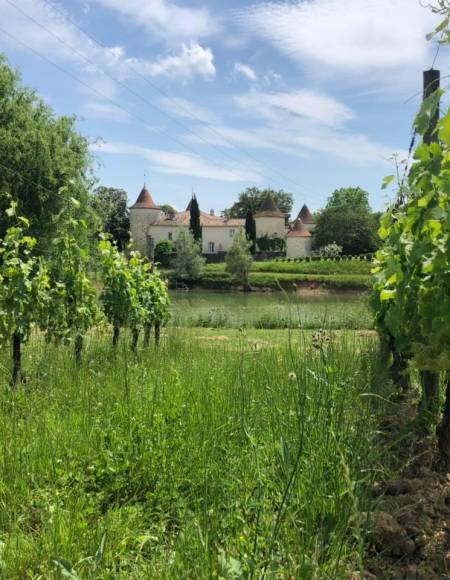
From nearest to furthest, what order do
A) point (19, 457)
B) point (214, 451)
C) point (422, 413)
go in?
1. point (214, 451)
2. point (19, 457)
3. point (422, 413)

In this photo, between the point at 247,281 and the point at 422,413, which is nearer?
the point at 422,413

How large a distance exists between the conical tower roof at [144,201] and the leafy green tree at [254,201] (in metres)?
16.2

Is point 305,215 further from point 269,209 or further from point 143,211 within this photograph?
point 143,211

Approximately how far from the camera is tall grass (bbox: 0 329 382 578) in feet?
5.74

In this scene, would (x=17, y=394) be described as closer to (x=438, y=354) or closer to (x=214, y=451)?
(x=214, y=451)

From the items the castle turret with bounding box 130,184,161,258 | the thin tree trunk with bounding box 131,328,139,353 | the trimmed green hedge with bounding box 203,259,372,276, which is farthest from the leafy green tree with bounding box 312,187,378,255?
the thin tree trunk with bounding box 131,328,139,353

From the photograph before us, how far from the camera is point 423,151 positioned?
254 cm

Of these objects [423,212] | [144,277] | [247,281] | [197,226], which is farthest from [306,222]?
[423,212]

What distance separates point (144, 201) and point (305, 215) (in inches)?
984

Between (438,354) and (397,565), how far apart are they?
40.6 inches

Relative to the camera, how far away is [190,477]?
2.54 metres

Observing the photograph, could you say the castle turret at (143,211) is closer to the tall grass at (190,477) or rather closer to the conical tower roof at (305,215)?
the conical tower roof at (305,215)

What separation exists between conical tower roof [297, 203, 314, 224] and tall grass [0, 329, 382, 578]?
7354 cm

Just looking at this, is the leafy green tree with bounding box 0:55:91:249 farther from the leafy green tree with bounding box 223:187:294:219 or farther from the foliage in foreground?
the leafy green tree with bounding box 223:187:294:219
